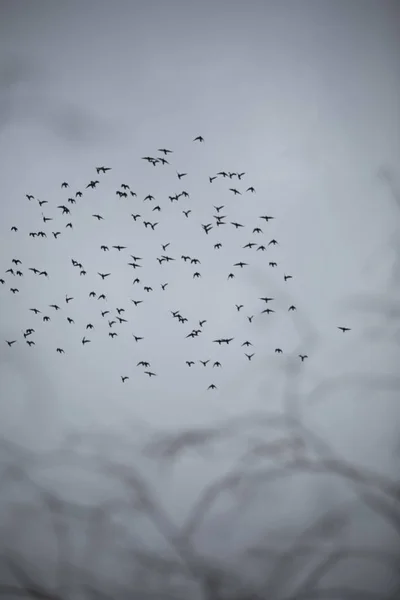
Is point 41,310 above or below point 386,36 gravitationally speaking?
below

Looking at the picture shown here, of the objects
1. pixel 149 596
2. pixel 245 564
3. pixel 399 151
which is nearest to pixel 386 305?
pixel 399 151

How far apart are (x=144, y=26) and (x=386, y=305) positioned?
194cm

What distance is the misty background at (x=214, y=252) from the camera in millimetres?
2342

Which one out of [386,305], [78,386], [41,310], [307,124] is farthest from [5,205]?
[386,305]

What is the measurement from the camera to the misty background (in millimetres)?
2342

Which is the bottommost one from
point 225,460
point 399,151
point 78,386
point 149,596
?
point 149,596

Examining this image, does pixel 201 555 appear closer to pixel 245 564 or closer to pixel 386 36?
pixel 245 564

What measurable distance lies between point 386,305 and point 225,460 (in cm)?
116

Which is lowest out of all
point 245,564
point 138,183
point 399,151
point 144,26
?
point 245,564

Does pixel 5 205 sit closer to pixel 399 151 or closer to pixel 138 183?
pixel 138 183

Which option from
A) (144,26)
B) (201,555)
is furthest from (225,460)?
(144,26)

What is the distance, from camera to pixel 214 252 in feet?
7.79

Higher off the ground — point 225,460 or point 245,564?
point 225,460

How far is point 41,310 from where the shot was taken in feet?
8.07
